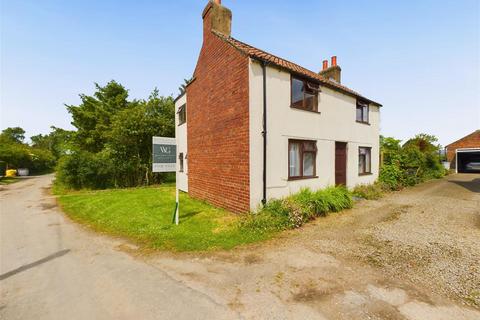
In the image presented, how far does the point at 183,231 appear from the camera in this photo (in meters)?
6.60

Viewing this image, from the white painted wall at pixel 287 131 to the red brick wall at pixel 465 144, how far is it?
2629 centimetres

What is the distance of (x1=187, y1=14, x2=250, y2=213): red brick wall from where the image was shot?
312 inches

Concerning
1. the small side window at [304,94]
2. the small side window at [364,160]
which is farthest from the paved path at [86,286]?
the small side window at [364,160]

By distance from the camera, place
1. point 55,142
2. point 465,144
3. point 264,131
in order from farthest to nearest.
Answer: point 55,142
point 465,144
point 264,131

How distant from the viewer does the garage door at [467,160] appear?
26.6 m

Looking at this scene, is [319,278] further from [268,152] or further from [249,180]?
[268,152]

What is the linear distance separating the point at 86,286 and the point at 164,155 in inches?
163

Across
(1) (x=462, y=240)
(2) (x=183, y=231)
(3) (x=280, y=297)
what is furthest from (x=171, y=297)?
(1) (x=462, y=240)

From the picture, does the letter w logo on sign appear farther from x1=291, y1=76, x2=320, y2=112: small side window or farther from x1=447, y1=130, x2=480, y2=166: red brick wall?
x1=447, y1=130, x2=480, y2=166: red brick wall

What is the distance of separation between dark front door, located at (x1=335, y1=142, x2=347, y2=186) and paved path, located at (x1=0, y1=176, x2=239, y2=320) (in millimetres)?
9515

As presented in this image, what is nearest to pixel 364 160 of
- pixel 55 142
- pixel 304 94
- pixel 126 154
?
pixel 304 94

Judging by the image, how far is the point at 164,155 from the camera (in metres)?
7.27

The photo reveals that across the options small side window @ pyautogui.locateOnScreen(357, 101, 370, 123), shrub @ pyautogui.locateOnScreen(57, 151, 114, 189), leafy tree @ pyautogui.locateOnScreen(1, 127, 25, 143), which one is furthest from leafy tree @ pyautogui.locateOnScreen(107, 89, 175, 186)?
leafy tree @ pyautogui.locateOnScreen(1, 127, 25, 143)

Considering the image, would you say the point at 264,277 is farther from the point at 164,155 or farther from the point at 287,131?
the point at 287,131
